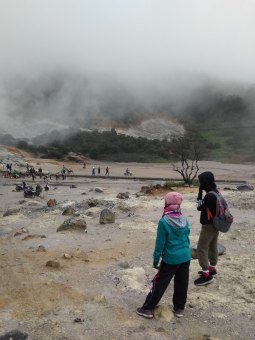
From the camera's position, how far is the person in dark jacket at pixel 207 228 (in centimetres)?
617

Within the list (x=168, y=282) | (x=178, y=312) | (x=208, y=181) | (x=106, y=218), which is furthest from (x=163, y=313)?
(x=106, y=218)

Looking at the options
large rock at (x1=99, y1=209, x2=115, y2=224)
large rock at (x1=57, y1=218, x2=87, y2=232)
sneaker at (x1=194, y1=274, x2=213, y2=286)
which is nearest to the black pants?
sneaker at (x1=194, y1=274, x2=213, y2=286)

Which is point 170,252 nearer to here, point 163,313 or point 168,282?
point 168,282

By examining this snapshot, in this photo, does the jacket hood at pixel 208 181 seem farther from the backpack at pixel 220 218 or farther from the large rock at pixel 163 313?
the large rock at pixel 163 313

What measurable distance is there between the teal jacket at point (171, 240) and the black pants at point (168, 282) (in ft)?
0.39

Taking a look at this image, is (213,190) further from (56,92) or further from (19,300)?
(56,92)

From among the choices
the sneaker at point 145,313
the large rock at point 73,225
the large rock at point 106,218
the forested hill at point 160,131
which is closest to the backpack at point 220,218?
the sneaker at point 145,313

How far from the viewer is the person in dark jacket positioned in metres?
6.17

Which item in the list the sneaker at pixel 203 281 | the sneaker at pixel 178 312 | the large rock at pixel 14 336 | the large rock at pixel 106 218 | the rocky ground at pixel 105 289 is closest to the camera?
the large rock at pixel 14 336

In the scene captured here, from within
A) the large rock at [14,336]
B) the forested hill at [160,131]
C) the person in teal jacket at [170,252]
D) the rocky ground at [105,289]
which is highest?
the forested hill at [160,131]

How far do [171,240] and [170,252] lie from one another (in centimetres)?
14

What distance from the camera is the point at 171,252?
17.1 ft

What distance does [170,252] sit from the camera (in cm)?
522

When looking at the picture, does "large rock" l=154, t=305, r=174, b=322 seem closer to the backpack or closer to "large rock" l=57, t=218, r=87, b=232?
the backpack
